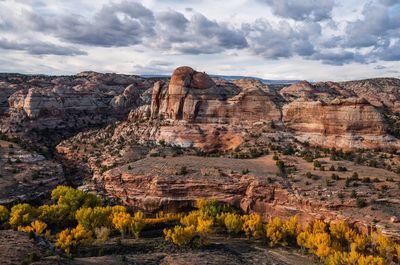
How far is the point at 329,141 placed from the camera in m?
78.6

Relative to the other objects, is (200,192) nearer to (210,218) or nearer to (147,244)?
(210,218)

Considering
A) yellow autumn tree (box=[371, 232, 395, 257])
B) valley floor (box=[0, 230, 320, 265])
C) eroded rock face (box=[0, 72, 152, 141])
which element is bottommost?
valley floor (box=[0, 230, 320, 265])

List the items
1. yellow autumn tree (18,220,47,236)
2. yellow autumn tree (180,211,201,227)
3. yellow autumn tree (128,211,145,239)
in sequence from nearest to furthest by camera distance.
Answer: yellow autumn tree (18,220,47,236), yellow autumn tree (128,211,145,239), yellow autumn tree (180,211,201,227)

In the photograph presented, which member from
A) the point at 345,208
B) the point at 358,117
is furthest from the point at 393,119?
the point at 345,208

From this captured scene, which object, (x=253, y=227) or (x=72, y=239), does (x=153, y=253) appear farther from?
(x=253, y=227)

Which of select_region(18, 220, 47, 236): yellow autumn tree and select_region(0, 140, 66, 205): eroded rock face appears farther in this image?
select_region(0, 140, 66, 205): eroded rock face

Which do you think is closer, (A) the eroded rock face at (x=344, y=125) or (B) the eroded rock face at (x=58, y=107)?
(A) the eroded rock face at (x=344, y=125)

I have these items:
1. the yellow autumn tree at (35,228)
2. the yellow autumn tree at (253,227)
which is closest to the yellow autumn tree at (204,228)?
the yellow autumn tree at (253,227)

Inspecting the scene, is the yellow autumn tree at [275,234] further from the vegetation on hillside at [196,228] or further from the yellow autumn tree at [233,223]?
the yellow autumn tree at [233,223]

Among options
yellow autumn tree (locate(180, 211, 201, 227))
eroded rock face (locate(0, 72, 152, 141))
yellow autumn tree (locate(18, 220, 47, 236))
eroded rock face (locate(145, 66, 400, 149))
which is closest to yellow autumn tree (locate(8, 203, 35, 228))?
yellow autumn tree (locate(18, 220, 47, 236))

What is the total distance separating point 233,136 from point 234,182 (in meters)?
21.7

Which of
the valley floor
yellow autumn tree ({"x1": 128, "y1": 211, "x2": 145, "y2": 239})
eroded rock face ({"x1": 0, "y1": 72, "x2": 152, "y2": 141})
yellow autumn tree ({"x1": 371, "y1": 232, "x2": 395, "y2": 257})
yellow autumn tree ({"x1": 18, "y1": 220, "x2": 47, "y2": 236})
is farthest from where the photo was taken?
eroded rock face ({"x1": 0, "y1": 72, "x2": 152, "y2": 141})

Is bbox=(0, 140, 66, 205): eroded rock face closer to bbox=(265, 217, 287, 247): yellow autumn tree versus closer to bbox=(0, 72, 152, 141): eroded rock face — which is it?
bbox=(0, 72, 152, 141): eroded rock face

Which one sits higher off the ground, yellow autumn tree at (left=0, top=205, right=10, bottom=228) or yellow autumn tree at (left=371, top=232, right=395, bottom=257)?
yellow autumn tree at (left=371, top=232, right=395, bottom=257)
